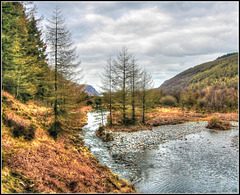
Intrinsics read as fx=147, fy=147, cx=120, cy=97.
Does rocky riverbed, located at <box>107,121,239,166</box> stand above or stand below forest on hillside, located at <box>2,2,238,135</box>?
below

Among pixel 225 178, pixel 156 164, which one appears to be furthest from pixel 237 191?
pixel 156 164

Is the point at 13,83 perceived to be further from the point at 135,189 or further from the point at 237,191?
the point at 237,191

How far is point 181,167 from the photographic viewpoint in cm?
963

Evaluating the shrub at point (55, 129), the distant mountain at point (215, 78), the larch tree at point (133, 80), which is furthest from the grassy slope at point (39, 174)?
the distant mountain at point (215, 78)

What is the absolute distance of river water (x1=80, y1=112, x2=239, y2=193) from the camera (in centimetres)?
752

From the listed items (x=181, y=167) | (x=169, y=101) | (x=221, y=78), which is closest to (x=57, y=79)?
(x=181, y=167)

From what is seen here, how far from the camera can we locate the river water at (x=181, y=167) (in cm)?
Answer: 752

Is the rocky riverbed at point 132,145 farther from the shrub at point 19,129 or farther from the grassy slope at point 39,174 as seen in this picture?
the shrub at point 19,129

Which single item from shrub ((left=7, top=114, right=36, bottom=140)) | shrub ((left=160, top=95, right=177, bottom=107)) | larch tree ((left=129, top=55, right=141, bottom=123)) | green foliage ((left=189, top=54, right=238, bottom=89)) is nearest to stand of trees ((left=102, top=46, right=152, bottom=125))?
larch tree ((left=129, top=55, right=141, bottom=123))

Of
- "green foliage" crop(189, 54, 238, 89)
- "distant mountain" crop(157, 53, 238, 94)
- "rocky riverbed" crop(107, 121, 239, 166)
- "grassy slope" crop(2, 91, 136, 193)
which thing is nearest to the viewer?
"grassy slope" crop(2, 91, 136, 193)

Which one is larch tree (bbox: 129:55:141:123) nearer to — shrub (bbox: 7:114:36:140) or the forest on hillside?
the forest on hillside

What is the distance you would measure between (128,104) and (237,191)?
1603cm

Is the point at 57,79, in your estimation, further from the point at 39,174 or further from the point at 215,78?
the point at 215,78

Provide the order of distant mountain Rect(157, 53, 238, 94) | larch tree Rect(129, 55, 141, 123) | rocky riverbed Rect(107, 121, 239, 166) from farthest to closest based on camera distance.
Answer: distant mountain Rect(157, 53, 238, 94) → larch tree Rect(129, 55, 141, 123) → rocky riverbed Rect(107, 121, 239, 166)
